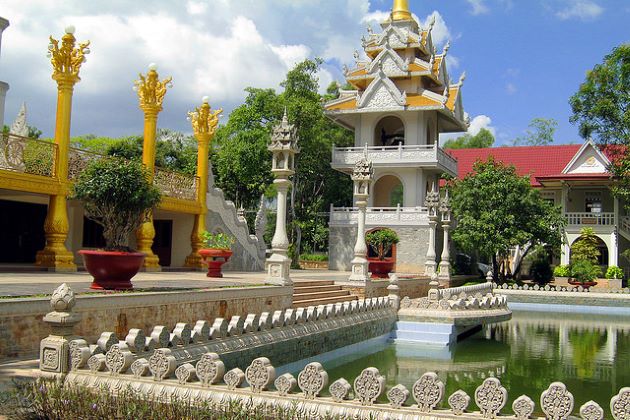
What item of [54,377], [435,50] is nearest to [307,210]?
[435,50]

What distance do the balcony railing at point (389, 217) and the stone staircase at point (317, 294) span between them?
1515 centimetres

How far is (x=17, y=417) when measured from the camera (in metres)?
6.32

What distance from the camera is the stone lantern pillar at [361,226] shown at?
18641mm

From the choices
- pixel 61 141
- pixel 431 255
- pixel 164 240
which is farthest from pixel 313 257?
pixel 61 141

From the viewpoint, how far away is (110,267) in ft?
34.6

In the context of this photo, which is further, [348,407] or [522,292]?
[522,292]

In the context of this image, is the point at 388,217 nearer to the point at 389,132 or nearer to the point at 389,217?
the point at 389,217

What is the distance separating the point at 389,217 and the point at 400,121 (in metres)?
7.60

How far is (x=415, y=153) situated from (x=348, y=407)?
29.0 m

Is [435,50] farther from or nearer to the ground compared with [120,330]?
farther from the ground

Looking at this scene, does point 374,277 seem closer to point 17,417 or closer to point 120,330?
point 120,330

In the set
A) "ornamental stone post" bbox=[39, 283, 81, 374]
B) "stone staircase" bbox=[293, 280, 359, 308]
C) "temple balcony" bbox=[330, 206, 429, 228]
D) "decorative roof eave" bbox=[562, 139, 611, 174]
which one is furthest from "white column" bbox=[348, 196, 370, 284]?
"decorative roof eave" bbox=[562, 139, 611, 174]

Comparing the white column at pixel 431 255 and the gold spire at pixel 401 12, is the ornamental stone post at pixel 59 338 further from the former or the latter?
the gold spire at pixel 401 12

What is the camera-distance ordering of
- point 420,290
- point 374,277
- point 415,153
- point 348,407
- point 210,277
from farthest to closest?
point 415,153 → point 420,290 → point 374,277 → point 210,277 → point 348,407
